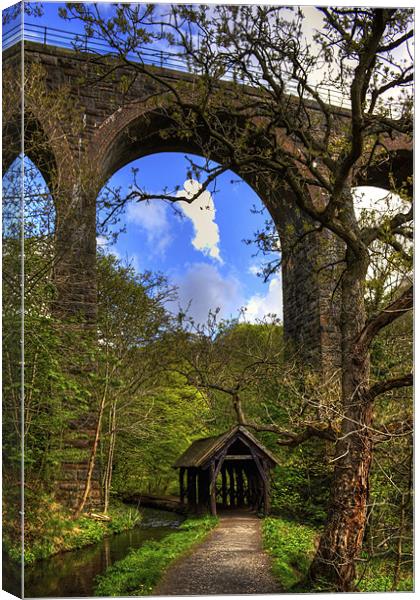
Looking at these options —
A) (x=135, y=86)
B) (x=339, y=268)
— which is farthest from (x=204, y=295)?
(x=135, y=86)

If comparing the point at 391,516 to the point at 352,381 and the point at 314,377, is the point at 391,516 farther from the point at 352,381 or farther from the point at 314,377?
the point at 314,377

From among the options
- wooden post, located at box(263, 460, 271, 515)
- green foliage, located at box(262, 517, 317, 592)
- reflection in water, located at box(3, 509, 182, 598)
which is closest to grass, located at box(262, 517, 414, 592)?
green foliage, located at box(262, 517, 317, 592)

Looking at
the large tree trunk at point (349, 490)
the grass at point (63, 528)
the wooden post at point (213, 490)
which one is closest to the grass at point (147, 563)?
the wooden post at point (213, 490)

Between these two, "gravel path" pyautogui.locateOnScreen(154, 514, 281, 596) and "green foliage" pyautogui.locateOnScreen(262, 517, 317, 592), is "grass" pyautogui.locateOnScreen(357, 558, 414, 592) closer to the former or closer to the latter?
"green foliage" pyautogui.locateOnScreen(262, 517, 317, 592)

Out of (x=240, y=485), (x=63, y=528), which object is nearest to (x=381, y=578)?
(x=63, y=528)

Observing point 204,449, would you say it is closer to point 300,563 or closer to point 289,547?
point 289,547
